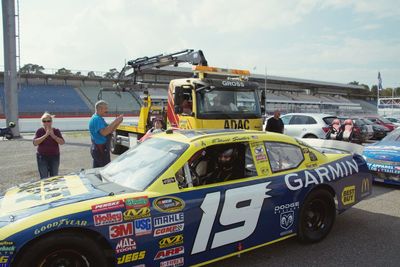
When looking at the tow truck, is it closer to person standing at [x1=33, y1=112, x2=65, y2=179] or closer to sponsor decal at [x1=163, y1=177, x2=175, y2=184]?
person standing at [x1=33, y1=112, x2=65, y2=179]

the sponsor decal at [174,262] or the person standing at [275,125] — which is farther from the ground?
the person standing at [275,125]

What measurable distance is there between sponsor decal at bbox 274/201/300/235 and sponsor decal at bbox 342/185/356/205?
0.95 metres

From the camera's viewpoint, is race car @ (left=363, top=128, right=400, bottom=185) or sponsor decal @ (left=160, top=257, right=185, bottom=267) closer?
sponsor decal @ (left=160, top=257, right=185, bottom=267)

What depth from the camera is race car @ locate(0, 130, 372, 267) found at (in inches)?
107

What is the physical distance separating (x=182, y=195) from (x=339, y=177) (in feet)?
7.77

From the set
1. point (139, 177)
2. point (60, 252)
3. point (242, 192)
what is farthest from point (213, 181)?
point (60, 252)

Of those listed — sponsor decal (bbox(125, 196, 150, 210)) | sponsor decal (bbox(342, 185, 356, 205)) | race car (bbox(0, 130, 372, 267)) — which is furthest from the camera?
sponsor decal (bbox(342, 185, 356, 205))

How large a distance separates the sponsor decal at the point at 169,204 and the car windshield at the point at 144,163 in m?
0.22

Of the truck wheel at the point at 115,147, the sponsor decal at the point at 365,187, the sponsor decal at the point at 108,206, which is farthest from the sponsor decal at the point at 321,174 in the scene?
the truck wheel at the point at 115,147

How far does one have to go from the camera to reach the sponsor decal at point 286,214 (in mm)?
3777

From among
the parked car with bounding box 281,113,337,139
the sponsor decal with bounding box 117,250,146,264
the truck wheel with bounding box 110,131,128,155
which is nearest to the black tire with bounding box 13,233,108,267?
the sponsor decal with bounding box 117,250,146,264

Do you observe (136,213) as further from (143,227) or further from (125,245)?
→ (125,245)

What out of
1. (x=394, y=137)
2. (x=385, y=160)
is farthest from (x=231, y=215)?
(x=394, y=137)

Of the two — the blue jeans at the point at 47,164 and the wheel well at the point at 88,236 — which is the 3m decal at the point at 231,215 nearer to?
the wheel well at the point at 88,236
